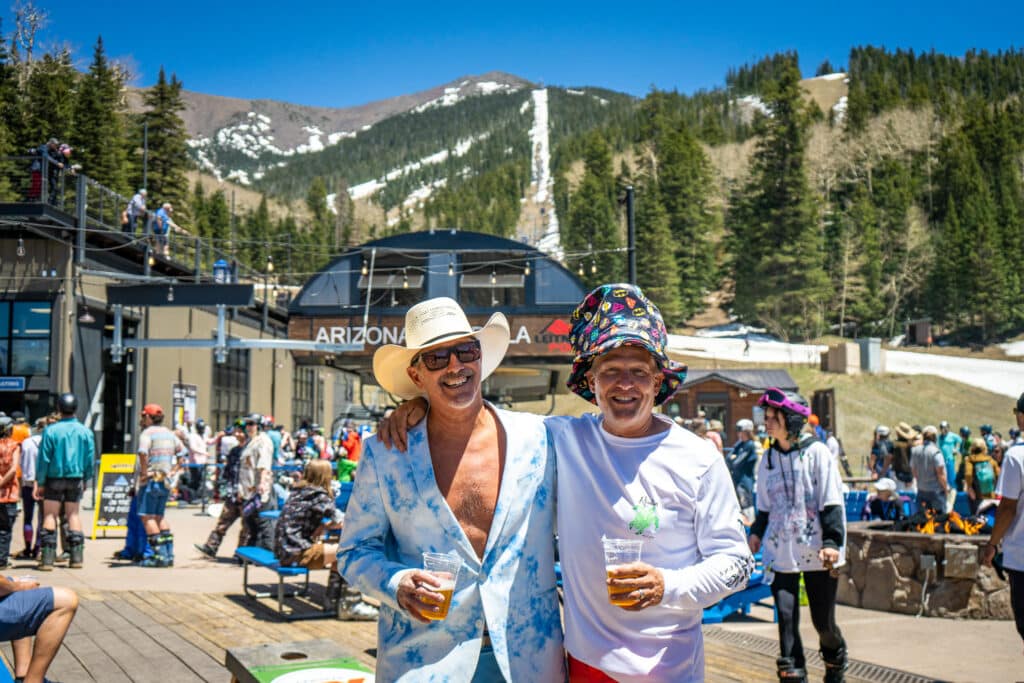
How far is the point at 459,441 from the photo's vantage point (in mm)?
2574

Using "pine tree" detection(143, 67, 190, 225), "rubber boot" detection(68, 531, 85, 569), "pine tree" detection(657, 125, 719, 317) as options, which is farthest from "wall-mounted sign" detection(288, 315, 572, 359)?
"pine tree" detection(657, 125, 719, 317)

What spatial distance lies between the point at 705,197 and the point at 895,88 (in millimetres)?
44504

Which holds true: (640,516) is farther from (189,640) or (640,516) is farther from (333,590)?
(333,590)

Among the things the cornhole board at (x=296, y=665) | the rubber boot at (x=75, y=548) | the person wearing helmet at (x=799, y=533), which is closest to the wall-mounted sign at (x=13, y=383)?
the rubber boot at (x=75, y=548)

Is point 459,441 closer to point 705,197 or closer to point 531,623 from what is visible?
point 531,623

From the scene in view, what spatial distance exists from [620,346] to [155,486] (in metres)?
8.80

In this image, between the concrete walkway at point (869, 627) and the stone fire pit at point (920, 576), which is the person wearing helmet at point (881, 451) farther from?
the concrete walkway at point (869, 627)

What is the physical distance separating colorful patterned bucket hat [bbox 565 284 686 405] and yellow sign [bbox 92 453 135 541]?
11.5 meters

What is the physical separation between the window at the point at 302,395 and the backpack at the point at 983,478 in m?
27.7

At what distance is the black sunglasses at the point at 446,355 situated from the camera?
8.47ft

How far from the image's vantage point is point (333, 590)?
296 inches

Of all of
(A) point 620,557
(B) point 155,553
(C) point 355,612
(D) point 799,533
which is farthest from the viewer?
(B) point 155,553

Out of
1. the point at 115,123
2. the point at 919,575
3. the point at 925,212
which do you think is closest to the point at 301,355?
the point at 919,575

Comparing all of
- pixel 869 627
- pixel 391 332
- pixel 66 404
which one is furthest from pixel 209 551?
pixel 391 332
